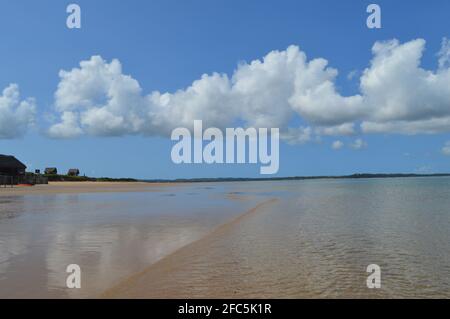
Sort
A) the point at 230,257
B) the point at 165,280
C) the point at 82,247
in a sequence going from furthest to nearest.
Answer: the point at 82,247, the point at 230,257, the point at 165,280

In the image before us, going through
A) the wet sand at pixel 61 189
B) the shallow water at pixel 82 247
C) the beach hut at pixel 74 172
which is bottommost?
the wet sand at pixel 61 189

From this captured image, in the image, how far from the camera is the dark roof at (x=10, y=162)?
255ft

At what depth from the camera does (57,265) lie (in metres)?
8.96

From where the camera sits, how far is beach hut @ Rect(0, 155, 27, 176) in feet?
254

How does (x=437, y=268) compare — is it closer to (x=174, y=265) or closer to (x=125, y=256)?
(x=174, y=265)

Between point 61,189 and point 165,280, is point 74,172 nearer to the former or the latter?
point 61,189

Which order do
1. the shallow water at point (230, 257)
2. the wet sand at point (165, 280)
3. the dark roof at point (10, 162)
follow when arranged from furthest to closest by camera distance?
the dark roof at point (10, 162), the shallow water at point (230, 257), the wet sand at point (165, 280)

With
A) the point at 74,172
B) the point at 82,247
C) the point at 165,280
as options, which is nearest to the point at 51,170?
the point at 74,172

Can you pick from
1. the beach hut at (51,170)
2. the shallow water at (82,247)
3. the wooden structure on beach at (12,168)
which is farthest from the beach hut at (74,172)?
the shallow water at (82,247)

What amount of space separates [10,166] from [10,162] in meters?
1.17

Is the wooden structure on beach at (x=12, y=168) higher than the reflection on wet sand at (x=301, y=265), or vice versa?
the wooden structure on beach at (x=12, y=168)

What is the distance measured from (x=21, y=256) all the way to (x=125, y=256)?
279cm

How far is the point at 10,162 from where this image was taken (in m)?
78.9

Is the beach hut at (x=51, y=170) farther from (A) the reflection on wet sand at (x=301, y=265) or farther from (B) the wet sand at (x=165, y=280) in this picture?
(B) the wet sand at (x=165, y=280)
